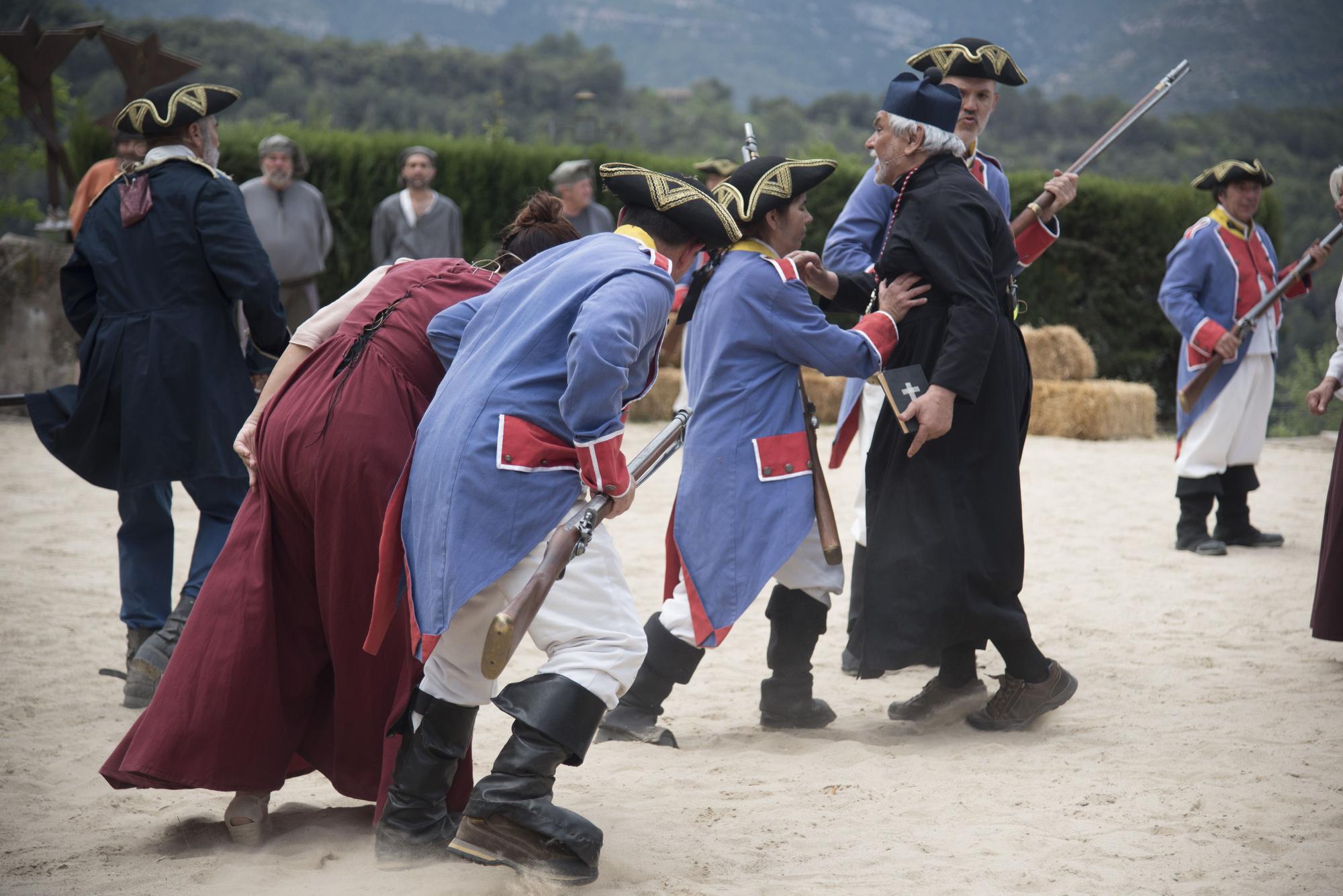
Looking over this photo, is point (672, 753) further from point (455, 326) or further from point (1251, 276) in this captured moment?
point (1251, 276)

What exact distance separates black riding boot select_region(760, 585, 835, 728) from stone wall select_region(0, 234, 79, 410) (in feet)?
26.1

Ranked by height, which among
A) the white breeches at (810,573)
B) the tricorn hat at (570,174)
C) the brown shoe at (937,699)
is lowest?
the brown shoe at (937,699)

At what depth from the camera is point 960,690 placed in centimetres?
421

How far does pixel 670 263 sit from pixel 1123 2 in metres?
50.9

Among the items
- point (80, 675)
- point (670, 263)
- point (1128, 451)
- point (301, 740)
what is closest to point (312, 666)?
point (301, 740)

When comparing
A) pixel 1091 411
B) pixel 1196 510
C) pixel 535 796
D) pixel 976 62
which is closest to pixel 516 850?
pixel 535 796

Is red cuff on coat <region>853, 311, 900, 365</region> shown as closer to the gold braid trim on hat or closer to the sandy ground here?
the gold braid trim on hat

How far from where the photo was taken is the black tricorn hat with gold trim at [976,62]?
4.34 metres

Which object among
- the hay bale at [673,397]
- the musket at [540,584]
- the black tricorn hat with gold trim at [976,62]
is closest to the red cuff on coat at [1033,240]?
the black tricorn hat with gold trim at [976,62]

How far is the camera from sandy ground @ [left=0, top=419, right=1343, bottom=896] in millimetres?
2898

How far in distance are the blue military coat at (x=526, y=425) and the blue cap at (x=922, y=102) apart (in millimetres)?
1481

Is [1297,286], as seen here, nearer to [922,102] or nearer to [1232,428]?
[1232,428]

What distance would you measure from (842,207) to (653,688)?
398 inches

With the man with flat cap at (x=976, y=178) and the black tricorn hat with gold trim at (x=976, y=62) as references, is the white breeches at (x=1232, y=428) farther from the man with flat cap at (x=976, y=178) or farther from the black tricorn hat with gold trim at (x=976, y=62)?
the black tricorn hat with gold trim at (x=976, y=62)
